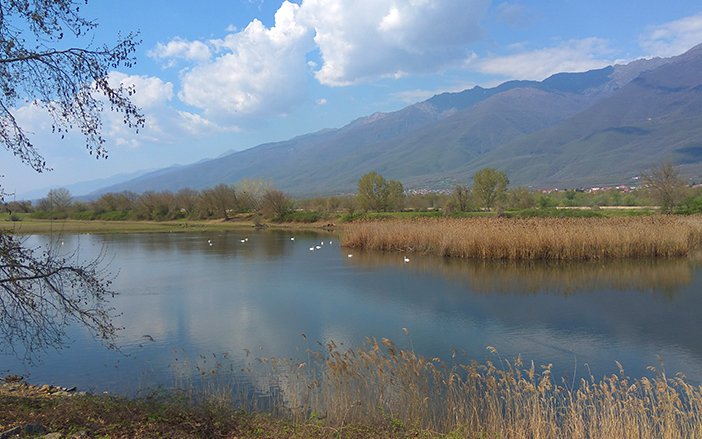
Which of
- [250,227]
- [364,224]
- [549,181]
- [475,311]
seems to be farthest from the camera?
[549,181]

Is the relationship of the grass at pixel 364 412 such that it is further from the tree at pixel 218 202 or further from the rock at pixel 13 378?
the tree at pixel 218 202

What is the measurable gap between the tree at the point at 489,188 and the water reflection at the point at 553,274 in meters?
31.2

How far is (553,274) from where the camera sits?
A: 69.3ft

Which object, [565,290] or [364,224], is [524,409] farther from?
[364,224]

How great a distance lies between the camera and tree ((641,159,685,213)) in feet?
126

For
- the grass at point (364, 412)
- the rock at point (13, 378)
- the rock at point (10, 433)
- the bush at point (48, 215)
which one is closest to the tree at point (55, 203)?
the bush at point (48, 215)

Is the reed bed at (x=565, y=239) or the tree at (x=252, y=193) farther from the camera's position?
the tree at (x=252, y=193)

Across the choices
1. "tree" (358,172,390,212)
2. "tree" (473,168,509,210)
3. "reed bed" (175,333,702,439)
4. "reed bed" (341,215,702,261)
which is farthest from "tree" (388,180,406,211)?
"reed bed" (175,333,702,439)

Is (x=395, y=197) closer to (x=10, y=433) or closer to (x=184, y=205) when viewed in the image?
(x=184, y=205)

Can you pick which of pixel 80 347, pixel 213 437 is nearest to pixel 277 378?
pixel 213 437

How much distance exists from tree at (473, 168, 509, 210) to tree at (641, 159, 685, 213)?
17.7 m

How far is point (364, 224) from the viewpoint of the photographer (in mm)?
34344

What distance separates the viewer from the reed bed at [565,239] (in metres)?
24.7

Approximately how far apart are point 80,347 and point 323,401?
25.9ft
